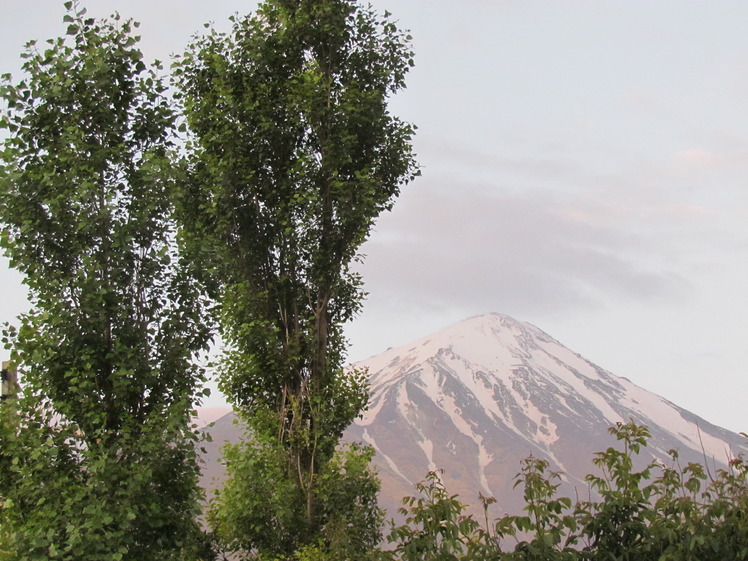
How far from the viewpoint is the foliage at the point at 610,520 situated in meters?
7.50

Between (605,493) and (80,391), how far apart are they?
5.70 metres

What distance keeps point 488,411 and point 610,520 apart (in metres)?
82.0

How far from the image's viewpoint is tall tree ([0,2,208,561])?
908 cm

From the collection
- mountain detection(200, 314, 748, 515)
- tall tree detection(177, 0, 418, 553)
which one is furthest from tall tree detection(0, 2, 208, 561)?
mountain detection(200, 314, 748, 515)

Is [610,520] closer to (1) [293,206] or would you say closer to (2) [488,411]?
(1) [293,206]

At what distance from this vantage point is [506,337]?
91.0 metres

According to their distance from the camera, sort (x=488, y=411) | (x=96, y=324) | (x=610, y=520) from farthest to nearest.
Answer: (x=488, y=411) < (x=96, y=324) < (x=610, y=520)

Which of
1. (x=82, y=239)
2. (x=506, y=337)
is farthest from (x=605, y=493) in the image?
(x=506, y=337)

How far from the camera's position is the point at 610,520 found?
7816 millimetres

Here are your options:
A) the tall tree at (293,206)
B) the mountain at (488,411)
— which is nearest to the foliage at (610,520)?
the tall tree at (293,206)

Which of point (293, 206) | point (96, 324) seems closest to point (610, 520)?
point (96, 324)

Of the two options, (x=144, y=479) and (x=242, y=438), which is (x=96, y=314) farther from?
(x=242, y=438)

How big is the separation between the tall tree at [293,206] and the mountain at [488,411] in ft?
223

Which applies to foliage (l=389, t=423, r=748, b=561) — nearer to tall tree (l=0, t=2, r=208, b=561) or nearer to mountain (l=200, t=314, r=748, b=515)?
tall tree (l=0, t=2, r=208, b=561)
